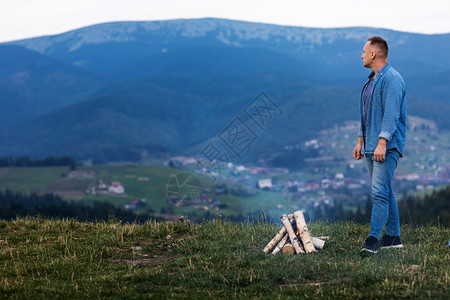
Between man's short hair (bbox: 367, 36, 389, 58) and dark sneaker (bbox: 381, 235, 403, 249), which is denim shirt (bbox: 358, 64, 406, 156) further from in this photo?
Answer: dark sneaker (bbox: 381, 235, 403, 249)

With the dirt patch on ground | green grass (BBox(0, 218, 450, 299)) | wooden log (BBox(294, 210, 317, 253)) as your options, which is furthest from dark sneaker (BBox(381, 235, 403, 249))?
the dirt patch on ground

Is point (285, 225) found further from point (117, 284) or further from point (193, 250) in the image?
point (117, 284)

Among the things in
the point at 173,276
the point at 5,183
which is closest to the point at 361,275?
the point at 173,276

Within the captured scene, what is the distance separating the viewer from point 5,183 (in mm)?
164250

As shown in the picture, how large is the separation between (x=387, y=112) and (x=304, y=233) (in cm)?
Answer: 217

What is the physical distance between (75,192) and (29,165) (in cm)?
5079

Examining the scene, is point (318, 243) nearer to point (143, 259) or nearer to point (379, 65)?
point (143, 259)

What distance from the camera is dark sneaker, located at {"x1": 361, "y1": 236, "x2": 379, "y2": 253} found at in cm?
759

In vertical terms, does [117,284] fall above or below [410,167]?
above

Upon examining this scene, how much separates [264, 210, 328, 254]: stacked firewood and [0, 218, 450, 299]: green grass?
0.66 ft

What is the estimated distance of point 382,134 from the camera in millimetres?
7516

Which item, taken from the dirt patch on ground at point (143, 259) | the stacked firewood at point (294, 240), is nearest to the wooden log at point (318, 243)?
the stacked firewood at point (294, 240)

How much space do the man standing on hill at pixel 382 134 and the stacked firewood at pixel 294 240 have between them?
77cm

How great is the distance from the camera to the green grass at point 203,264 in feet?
19.6
